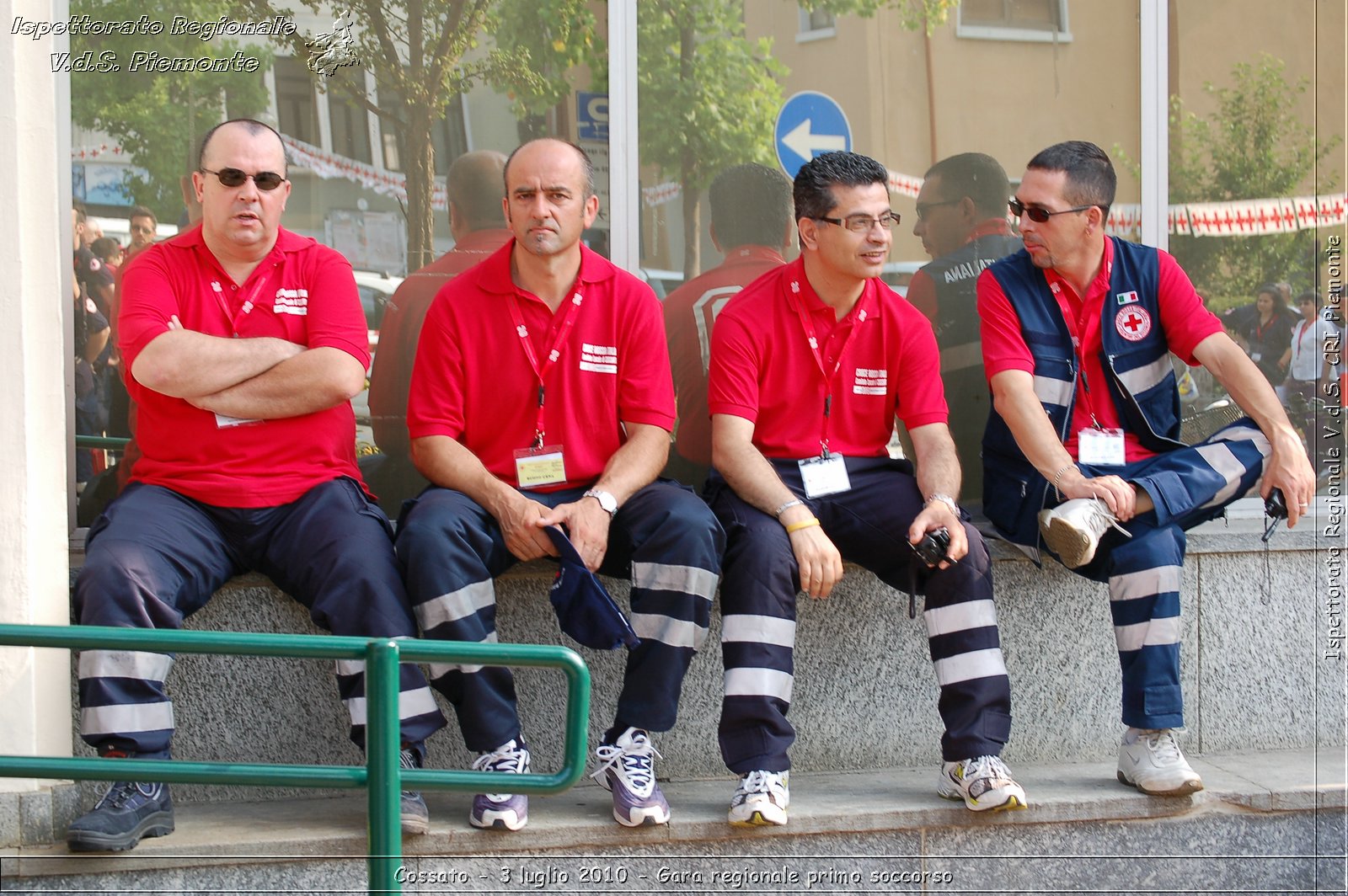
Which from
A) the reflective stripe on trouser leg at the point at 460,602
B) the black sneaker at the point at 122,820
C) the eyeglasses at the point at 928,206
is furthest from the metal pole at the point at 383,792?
the eyeglasses at the point at 928,206

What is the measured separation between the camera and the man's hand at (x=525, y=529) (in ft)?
12.9

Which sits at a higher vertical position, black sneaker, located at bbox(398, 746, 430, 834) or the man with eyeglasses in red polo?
the man with eyeglasses in red polo

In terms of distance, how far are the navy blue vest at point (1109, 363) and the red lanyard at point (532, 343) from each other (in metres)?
1.51

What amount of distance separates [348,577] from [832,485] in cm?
156

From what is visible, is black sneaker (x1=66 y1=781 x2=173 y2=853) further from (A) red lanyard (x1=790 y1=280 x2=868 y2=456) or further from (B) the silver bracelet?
(B) the silver bracelet

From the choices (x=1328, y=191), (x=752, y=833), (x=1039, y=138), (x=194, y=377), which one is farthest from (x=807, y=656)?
(x=1328, y=191)

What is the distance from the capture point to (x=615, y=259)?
527 cm

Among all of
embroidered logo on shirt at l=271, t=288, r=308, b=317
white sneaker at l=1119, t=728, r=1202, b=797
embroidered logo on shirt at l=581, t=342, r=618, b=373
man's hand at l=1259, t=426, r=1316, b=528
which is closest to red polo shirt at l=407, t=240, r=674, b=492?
embroidered logo on shirt at l=581, t=342, r=618, b=373

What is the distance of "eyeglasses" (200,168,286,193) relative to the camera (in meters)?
4.17

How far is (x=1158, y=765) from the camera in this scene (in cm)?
418

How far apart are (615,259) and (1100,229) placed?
185 centimetres

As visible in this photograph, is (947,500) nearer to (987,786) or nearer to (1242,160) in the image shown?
(987,786)

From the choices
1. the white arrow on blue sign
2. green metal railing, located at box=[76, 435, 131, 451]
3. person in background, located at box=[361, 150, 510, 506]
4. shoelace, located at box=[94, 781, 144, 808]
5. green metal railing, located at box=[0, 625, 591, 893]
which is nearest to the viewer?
green metal railing, located at box=[0, 625, 591, 893]

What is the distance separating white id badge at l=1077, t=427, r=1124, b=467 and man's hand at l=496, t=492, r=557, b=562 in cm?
186
